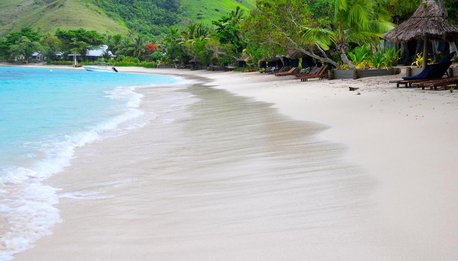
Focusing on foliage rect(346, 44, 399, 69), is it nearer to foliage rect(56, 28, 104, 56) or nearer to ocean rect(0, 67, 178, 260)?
ocean rect(0, 67, 178, 260)

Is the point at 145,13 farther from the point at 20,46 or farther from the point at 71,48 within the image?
the point at 71,48

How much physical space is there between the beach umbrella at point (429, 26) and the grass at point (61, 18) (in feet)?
427

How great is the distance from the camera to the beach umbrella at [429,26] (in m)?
16.8

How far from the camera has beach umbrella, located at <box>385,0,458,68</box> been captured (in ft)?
55.1

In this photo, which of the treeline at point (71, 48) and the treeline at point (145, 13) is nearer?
the treeline at point (71, 48)

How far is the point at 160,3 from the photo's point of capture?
542 ft

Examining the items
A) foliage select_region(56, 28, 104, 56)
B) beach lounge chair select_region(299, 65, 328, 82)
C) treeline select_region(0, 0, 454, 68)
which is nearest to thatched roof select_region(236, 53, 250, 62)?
treeline select_region(0, 0, 454, 68)

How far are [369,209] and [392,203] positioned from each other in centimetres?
23

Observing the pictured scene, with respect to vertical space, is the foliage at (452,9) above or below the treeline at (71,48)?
below

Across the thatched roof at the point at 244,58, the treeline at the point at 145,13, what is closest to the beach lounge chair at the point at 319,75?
the thatched roof at the point at 244,58

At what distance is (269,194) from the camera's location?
4.82 meters

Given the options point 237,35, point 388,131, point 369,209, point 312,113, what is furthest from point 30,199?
point 237,35

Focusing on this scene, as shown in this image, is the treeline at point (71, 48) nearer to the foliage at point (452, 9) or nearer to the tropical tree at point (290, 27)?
the tropical tree at point (290, 27)

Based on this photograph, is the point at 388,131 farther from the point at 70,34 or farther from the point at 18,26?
the point at 18,26
